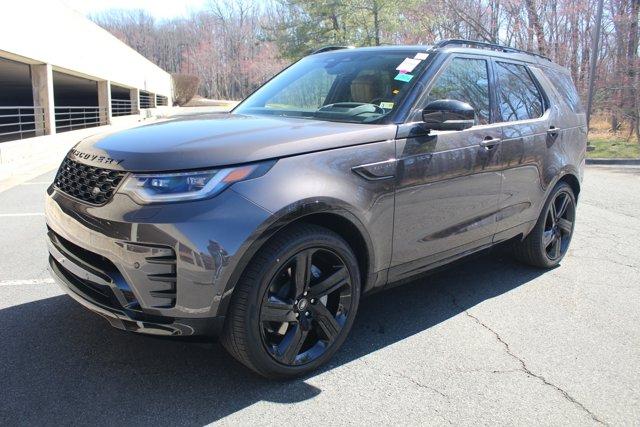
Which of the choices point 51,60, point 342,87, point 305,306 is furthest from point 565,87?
point 51,60

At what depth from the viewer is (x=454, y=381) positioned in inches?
120

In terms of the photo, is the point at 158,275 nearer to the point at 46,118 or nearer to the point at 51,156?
the point at 51,156

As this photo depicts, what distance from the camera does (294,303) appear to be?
2906 millimetres

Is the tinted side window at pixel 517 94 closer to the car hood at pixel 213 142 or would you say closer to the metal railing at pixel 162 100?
the car hood at pixel 213 142

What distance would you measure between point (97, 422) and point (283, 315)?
101cm

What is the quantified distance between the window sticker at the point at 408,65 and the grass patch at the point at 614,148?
45.1 ft

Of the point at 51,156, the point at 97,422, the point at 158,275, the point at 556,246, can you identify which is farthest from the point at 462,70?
the point at 51,156

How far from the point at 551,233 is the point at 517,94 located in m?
1.36

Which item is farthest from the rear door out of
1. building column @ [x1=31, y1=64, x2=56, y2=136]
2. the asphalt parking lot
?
building column @ [x1=31, y1=64, x2=56, y2=136]

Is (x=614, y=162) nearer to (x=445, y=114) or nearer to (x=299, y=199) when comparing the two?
(x=445, y=114)

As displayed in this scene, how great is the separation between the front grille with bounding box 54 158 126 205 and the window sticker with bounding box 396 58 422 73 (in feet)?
6.45

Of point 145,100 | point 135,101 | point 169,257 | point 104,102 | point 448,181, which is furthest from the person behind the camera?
point 145,100

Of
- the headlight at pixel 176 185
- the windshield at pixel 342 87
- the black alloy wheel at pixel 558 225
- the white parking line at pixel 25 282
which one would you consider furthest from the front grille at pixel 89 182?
the black alloy wheel at pixel 558 225

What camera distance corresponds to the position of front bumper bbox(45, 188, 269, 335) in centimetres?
249
